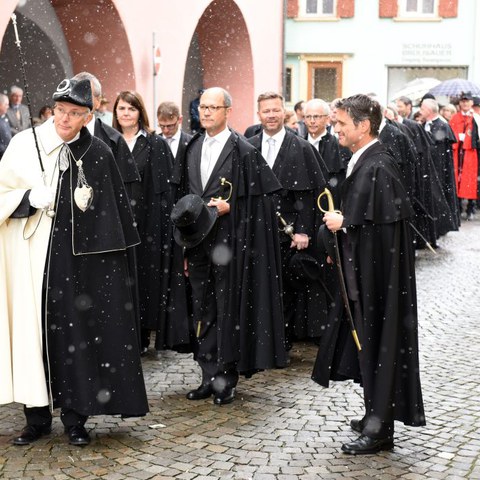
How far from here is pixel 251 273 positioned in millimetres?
6066

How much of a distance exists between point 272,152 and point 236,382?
2.00m

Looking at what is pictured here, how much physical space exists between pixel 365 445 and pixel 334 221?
1.21 meters

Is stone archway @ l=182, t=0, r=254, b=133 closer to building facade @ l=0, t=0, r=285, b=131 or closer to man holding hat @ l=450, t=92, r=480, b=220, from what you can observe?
building facade @ l=0, t=0, r=285, b=131

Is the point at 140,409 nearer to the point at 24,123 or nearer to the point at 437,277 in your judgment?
the point at 437,277

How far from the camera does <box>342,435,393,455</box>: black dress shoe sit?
192 inches

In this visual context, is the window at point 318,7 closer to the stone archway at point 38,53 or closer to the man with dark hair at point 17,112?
the stone archway at point 38,53

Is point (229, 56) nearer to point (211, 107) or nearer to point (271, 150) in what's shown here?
point (271, 150)

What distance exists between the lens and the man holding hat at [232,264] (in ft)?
Result: 19.6

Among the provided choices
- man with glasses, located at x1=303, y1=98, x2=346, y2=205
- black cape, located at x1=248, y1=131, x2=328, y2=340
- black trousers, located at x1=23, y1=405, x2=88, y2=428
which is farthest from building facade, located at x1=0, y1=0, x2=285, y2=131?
black trousers, located at x1=23, y1=405, x2=88, y2=428

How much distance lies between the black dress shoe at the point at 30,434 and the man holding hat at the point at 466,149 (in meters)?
13.4

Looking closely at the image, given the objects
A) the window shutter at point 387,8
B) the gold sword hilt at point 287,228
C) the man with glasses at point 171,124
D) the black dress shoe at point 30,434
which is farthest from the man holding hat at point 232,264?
the window shutter at point 387,8

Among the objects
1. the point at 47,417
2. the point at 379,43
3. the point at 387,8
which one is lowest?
the point at 47,417

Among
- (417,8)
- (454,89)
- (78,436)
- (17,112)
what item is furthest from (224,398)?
(417,8)

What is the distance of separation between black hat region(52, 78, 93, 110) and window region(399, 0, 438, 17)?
26.4 metres
